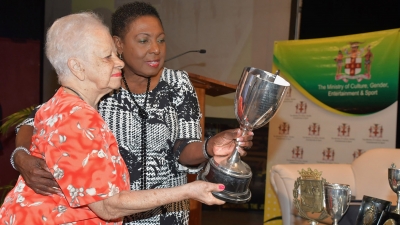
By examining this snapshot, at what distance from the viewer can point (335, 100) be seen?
500 cm

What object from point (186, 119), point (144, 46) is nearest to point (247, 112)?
point (186, 119)

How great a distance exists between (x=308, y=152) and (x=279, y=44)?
4.11 feet

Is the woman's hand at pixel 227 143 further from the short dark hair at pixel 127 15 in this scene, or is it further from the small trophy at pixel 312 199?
the small trophy at pixel 312 199

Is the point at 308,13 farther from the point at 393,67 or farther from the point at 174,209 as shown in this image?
the point at 174,209

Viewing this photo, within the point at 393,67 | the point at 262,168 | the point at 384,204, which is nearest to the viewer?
the point at 384,204

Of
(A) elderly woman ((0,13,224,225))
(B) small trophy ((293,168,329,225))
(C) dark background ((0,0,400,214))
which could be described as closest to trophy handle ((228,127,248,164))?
(A) elderly woman ((0,13,224,225))

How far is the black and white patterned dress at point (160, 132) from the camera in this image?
1827 millimetres

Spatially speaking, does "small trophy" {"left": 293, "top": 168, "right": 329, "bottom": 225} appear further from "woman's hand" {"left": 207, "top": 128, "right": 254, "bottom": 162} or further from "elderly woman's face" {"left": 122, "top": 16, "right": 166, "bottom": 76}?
"elderly woman's face" {"left": 122, "top": 16, "right": 166, "bottom": 76}

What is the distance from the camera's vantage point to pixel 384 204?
2107 mm

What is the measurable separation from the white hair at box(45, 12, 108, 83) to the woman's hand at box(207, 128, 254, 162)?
1.76 ft

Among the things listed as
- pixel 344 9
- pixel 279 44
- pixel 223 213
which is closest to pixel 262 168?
pixel 223 213

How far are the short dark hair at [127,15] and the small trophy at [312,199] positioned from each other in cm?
109

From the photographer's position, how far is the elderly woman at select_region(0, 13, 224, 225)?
1.25m

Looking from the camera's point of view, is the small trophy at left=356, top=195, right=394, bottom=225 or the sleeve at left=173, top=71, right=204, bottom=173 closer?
the sleeve at left=173, top=71, right=204, bottom=173
